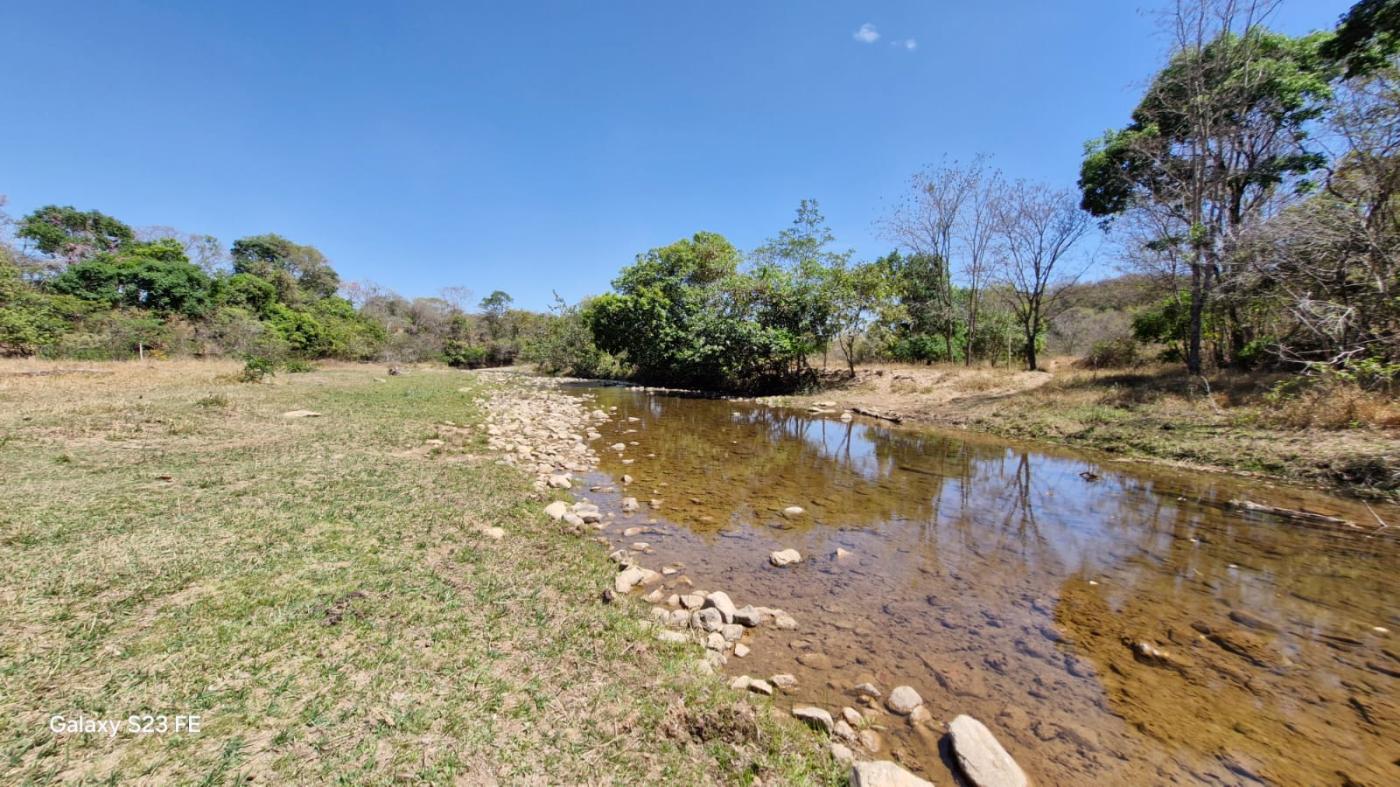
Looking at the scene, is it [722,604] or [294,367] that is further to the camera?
[294,367]

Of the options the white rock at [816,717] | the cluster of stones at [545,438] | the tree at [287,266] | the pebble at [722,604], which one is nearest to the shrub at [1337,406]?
the pebble at [722,604]

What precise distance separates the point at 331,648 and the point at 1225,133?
866 inches

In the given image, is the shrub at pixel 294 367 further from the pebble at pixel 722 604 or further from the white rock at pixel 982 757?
the white rock at pixel 982 757

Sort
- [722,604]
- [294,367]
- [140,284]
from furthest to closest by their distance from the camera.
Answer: [140,284] → [294,367] → [722,604]

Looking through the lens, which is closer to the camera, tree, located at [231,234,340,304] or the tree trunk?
the tree trunk

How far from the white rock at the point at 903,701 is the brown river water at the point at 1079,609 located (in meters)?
0.11

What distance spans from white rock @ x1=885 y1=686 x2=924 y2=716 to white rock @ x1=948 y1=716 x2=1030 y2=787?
27cm

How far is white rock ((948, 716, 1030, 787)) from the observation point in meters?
2.51

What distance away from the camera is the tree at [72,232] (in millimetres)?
39625

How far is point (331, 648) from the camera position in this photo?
2.89 meters

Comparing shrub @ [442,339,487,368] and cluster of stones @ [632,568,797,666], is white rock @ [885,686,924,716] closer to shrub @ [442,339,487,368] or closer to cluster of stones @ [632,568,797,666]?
cluster of stones @ [632,568,797,666]

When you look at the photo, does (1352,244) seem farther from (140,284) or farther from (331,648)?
(140,284)

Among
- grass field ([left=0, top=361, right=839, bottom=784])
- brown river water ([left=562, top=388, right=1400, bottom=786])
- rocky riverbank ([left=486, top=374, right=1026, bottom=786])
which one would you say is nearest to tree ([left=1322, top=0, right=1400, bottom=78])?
brown river water ([left=562, top=388, right=1400, bottom=786])

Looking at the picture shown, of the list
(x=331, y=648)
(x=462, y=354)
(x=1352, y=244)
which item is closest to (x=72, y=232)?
(x=462, y=354)
